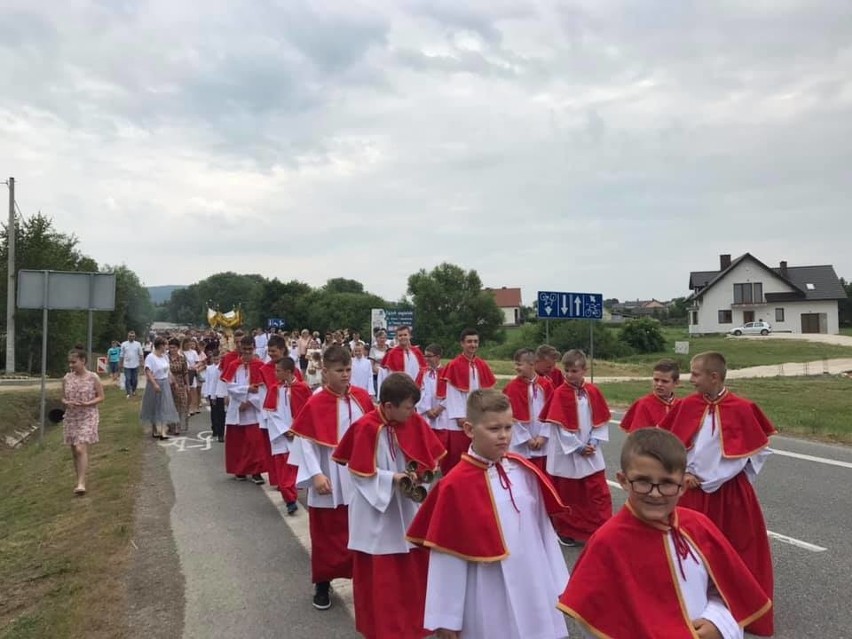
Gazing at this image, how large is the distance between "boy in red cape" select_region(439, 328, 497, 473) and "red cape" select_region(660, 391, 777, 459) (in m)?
4.44

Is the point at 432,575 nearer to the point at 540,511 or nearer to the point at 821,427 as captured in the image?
the point at 540,511

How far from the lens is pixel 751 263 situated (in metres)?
68.4

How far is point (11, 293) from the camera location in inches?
1042

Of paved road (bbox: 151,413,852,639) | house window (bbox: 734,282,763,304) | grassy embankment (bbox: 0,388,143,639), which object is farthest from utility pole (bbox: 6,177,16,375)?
house window (bbox: 734,282,763,304)

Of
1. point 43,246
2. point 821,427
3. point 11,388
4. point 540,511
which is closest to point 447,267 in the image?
point 43,246

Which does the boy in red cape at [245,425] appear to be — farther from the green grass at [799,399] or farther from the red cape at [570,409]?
the green grass at [799,399]

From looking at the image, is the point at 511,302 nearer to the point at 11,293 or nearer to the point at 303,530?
the point at 11,293

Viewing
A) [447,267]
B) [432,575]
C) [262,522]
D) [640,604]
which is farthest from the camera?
[447,267]

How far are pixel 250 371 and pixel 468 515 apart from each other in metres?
7.04

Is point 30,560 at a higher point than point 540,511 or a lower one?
lower

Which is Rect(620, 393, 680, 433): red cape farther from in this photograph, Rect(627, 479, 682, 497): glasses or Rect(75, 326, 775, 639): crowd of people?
Rect(627, 479, 682, 497): glasses

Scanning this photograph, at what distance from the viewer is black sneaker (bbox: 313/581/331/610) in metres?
5.11

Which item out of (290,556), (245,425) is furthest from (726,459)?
(245,425)

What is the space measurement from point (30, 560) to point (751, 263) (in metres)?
71.6
